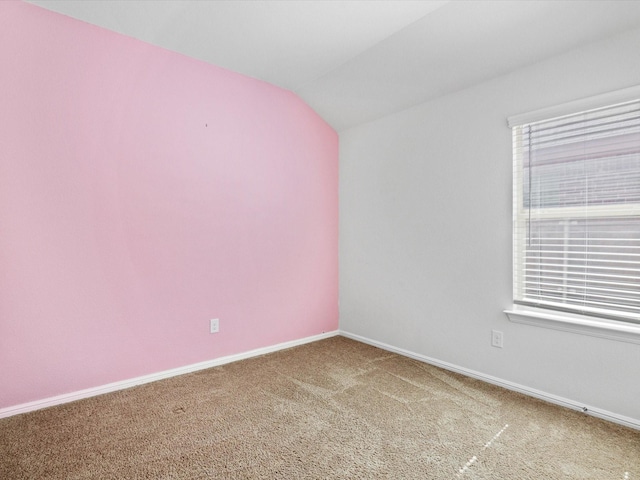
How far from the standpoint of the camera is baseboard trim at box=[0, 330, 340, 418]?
2111 mm

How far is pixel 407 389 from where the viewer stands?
2441 millimetres

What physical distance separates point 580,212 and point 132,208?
2.92 m

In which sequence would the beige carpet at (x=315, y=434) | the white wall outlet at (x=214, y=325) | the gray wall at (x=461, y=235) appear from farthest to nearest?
the white wall outlet at (x=214, y=325), the gray wall at (x=461, y=235), the beige carpet at (x=315, y=434)

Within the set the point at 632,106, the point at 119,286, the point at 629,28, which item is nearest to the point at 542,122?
the point at 632,106

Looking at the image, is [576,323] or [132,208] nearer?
[576,323]

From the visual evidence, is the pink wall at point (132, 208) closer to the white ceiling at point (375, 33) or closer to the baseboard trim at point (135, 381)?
the baseboard trim at point (135, 381)

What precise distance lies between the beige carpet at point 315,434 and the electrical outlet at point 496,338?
0.30 metres

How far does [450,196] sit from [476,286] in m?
0.72

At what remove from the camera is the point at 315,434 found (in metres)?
1.89

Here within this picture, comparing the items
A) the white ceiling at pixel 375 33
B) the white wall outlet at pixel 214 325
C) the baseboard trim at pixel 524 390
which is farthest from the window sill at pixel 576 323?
the white wall outlet at pixel 214 325

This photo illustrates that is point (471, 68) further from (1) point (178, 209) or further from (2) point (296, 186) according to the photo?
(1) point (178, 209)

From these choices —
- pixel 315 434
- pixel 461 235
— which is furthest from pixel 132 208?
pixel 461 235

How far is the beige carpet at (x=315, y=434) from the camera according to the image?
1.61 m

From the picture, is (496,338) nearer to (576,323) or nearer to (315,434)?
(576,323)
